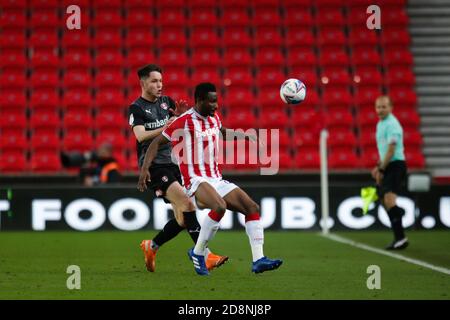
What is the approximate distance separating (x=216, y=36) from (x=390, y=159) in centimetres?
800

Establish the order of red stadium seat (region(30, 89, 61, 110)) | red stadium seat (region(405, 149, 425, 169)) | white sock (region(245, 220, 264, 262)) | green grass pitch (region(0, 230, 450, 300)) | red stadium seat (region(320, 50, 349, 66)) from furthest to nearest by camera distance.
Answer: red stadium seat (region(320, 50, 349, 66)), red stadium seat (region(30, 89, 61, 110)), red stadium seat (region(405, 149, 425, 169)), white sock (region(245, 220, 264, 262)), green grass pitch (region(0, 230, 450, 300))

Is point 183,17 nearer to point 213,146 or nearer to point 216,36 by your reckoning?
point 216,36

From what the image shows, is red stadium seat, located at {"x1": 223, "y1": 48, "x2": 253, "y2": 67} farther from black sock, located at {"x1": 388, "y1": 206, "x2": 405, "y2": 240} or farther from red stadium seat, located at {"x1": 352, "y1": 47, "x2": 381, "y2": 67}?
black sock, located at {"x1": 388, "y1": 206, "x2": 405, "y2": 240}

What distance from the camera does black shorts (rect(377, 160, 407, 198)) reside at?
10.2 m

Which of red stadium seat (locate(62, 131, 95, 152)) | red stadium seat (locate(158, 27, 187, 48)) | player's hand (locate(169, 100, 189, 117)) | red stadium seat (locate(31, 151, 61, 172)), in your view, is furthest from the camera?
red stadium seat (locate(158, 27, 187, 48))

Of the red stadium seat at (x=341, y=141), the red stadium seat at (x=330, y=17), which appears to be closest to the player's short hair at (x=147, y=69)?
the red stadium seat at (x=341, y=141)

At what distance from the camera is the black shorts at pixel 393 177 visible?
10234 millimetres

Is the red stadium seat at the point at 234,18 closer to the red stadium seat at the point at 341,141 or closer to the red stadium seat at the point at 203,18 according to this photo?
the red stadium seat at the point at 203,18

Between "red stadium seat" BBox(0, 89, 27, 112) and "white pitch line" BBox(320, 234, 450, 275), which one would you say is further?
"red stadium seat" BBox(0, 89, 27, 112)

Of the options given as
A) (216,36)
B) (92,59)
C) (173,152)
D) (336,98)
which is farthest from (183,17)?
(173,152)

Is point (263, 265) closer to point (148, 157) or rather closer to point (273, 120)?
point (148, 157)

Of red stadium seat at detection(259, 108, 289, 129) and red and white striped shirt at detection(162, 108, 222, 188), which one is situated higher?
red stadium seat at detection(259, 108, 289, 129)

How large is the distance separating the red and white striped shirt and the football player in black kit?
42 cm

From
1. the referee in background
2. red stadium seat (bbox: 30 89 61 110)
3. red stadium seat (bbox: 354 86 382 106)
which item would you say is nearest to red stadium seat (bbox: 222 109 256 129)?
red stadium seat (bbox: 354 86 382 106)
